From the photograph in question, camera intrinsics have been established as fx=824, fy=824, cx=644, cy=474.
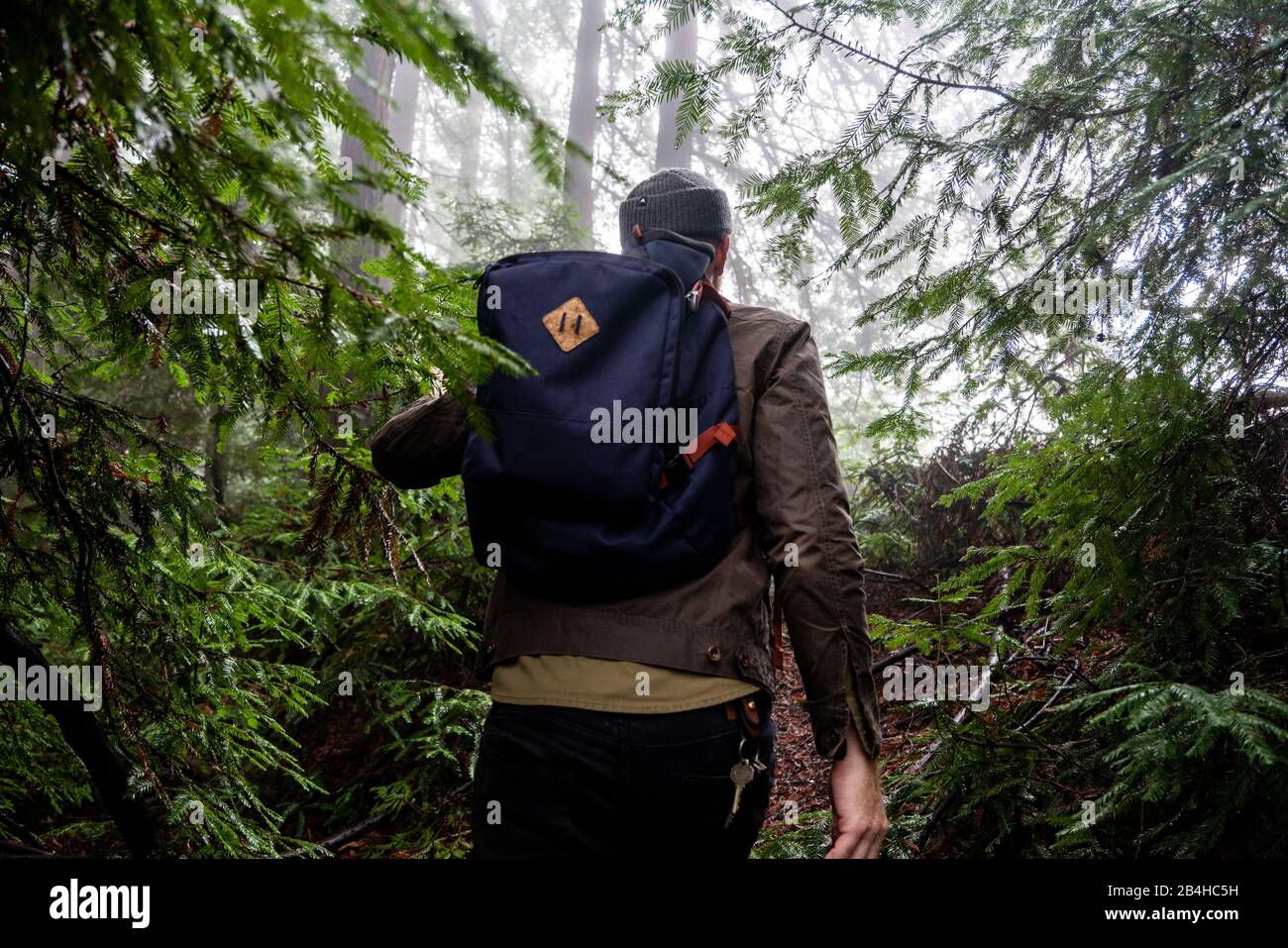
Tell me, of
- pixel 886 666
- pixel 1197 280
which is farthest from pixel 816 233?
pixel 1197 280

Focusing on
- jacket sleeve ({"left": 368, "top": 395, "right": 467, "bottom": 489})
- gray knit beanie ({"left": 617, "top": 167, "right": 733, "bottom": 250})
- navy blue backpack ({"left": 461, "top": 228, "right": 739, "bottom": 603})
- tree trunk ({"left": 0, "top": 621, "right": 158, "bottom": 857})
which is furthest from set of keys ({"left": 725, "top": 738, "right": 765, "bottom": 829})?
tree trunk ({"left": 0, "top": 621, "right": 158, "bottom": 857})

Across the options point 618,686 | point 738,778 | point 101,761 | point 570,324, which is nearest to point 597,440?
point 570,324

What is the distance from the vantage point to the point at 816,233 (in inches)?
789

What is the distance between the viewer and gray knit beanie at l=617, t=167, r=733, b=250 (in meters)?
2.55

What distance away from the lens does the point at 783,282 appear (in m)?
4.43

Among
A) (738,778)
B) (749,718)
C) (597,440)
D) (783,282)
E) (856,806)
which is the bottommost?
(856,806)

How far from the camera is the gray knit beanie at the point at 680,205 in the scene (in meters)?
2.55

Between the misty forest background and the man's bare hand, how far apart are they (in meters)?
0.89

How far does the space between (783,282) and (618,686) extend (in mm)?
2956

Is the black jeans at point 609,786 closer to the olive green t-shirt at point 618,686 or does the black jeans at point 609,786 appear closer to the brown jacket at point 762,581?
the olive green t-shirt at point 618,686

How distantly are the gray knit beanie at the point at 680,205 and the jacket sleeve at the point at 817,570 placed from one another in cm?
67

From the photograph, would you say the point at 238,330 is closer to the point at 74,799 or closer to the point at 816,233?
the point at 74,799

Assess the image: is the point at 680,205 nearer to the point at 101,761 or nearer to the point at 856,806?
the point at 856,806

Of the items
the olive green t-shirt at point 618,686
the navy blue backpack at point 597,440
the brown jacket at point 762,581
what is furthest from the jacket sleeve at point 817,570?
the olive green t-shirt at point 618,686
